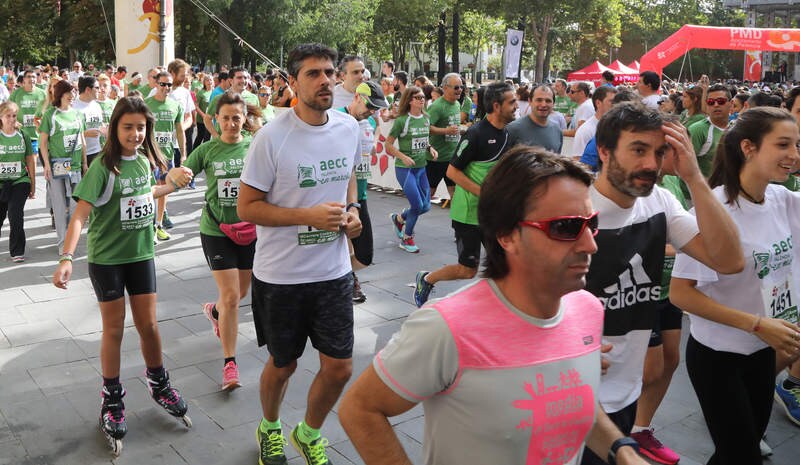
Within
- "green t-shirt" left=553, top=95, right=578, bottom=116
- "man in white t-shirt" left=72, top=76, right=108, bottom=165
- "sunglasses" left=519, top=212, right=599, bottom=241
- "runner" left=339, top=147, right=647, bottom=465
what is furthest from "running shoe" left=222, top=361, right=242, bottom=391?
"green t-shirt" left=553, top=95, right=578, bottom=116

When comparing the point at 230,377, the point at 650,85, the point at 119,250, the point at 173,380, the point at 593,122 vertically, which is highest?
the point at 650,85

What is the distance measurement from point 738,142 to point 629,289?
992 mm

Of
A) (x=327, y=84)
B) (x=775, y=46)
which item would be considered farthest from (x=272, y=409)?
(x=775, y=46)

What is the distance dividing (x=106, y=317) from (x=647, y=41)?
84.1 metres

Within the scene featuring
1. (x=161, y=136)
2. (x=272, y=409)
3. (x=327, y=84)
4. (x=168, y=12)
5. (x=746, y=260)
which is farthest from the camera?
(x=168, y=12)

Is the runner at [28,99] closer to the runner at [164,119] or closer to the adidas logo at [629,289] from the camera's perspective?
the runner at [164,119]

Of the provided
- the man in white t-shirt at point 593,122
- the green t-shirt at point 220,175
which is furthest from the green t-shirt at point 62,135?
the man in white t-shirt at point 593,122

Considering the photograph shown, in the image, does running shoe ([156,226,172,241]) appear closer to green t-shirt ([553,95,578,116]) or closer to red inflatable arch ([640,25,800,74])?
green t-shirt ([553,95,578,116])

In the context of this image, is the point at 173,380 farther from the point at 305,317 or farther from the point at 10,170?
the point at 10,170

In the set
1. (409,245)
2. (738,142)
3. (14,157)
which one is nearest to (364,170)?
(409,245)

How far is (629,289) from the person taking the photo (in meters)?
3.15

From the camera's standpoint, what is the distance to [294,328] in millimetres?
4105

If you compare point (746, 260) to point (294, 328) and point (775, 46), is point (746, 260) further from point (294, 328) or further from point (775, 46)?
point (775, 46)

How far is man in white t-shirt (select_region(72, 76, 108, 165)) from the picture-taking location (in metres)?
10.5
